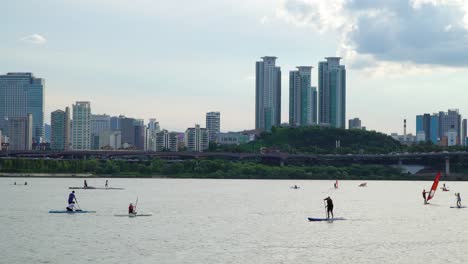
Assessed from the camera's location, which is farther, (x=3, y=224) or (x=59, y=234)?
(x=3, y=224)

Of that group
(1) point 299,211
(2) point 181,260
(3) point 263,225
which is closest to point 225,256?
(2) point 181,260

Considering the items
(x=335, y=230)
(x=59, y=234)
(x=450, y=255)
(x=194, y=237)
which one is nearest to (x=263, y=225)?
(x=335, y=230)

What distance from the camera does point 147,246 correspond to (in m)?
52.9

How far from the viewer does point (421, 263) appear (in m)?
46.8

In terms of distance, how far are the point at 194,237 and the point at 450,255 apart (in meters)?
17.4

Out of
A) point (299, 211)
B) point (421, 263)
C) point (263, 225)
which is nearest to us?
point (421, 263)

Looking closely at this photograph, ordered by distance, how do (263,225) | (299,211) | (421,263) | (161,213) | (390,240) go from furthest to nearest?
(299,211), (161,213), (263,225), (390,240), (421,263)

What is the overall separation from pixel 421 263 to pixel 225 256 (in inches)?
422

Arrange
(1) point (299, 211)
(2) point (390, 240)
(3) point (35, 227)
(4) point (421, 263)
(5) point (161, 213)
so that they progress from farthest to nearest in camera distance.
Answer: (1) point (299, 211) → (5) point (161, 213) → (3) point (35, 227) → (2) point (390, 240) → (4) point (421, 263)

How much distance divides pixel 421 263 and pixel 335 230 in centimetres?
1812

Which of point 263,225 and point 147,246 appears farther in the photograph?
point 263,225

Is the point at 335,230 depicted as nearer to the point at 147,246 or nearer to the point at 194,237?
the point at 194,237

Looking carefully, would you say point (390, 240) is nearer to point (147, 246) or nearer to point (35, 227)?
point (147, 246)

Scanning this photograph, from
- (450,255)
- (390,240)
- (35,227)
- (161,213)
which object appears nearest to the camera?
(450,255)
